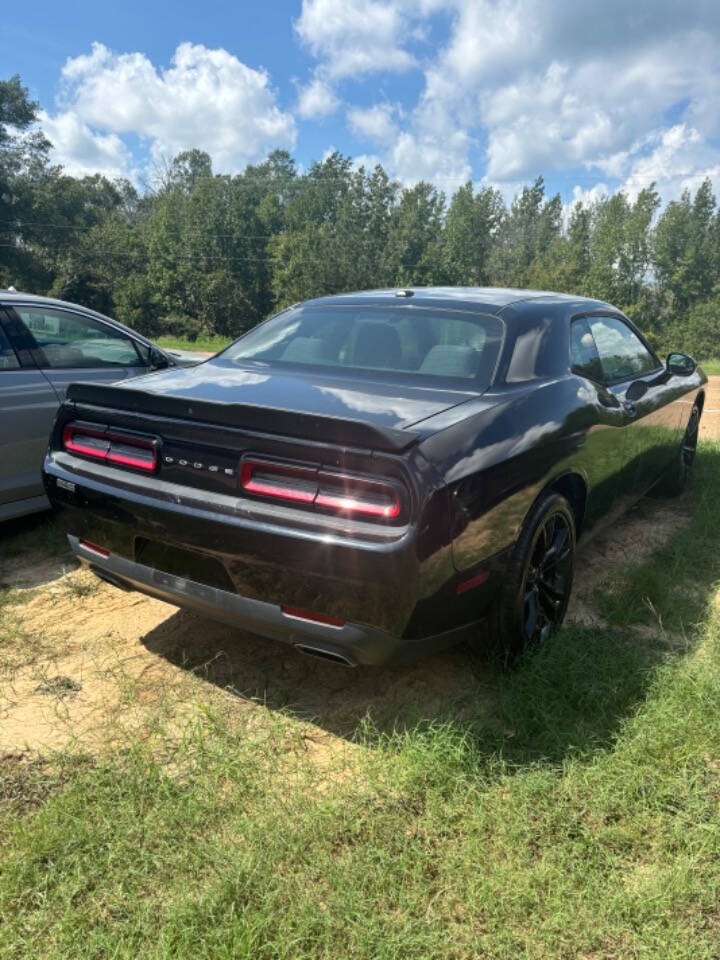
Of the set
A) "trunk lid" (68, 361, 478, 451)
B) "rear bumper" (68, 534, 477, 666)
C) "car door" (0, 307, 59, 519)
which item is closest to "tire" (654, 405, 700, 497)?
"trunk lid" (68, 361, 478, 451)

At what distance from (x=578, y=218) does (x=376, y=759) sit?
281 feet

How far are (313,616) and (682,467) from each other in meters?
4.10

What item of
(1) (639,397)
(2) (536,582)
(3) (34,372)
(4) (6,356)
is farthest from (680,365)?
(4) (6,356)

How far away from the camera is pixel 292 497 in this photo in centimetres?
220

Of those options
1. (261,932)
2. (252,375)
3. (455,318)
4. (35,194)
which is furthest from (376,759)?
(35,194)

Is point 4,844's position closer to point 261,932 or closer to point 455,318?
point 261,932

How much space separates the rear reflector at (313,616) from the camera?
2.21 meters

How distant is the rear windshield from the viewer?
2908 millimetres

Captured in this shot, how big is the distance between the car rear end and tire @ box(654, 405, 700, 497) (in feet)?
11.4

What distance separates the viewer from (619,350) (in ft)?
13.3

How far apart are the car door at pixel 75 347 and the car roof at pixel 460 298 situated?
67.0 inches

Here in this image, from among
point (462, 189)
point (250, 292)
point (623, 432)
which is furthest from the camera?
point (462, 189)

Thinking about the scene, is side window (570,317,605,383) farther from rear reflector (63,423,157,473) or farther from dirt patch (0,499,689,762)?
rear reflector (63,423,157,473)

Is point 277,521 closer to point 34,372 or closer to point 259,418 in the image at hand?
point 259,418
